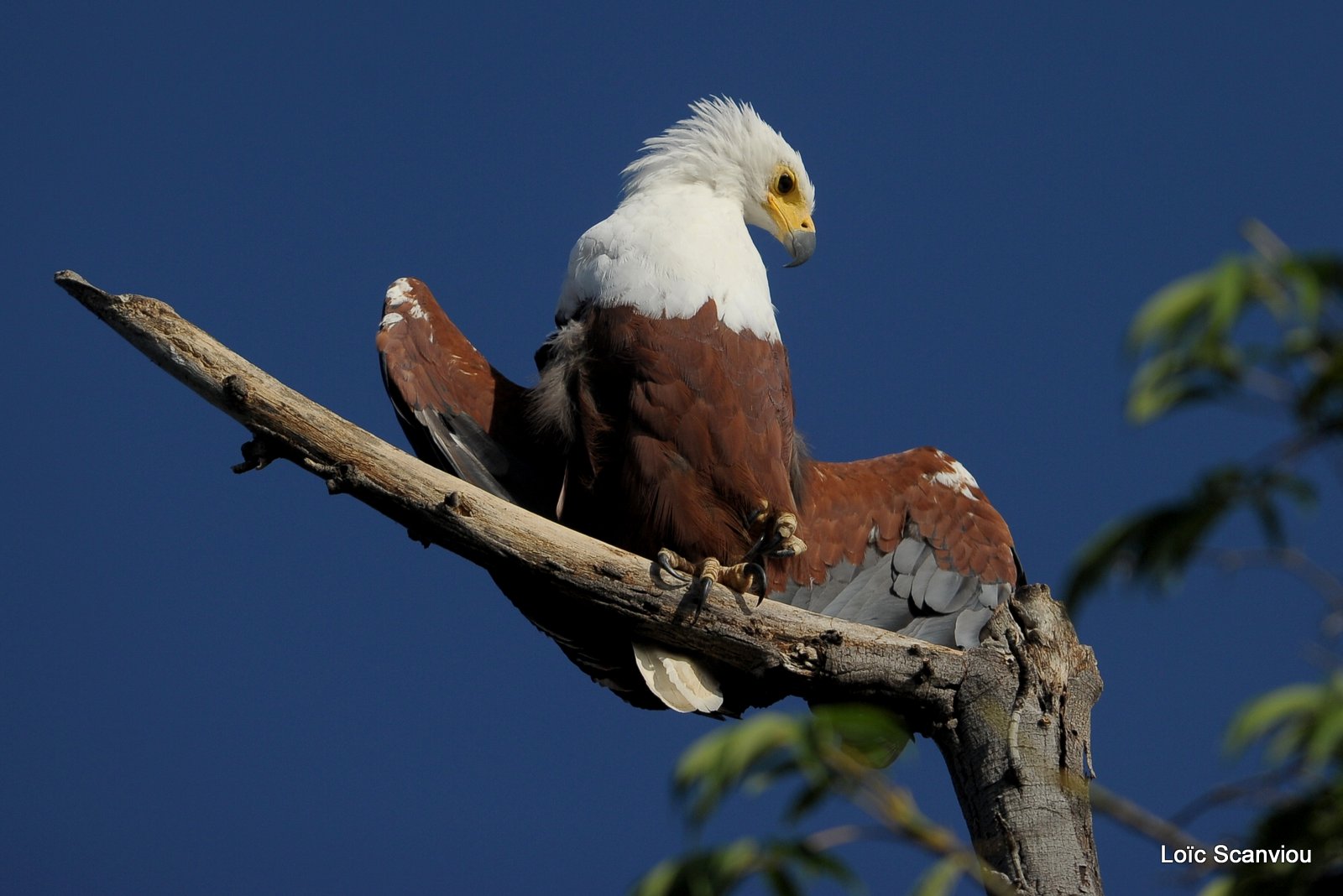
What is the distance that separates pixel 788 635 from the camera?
4.10 m

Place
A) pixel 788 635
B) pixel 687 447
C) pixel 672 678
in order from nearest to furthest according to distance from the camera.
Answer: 1. pixel 788 635
2. pixel 672 678
3. pixel 687 447

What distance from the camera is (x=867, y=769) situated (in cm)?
164

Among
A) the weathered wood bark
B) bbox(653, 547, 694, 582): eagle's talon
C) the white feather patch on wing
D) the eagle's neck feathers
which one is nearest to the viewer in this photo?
the weathered wood bark

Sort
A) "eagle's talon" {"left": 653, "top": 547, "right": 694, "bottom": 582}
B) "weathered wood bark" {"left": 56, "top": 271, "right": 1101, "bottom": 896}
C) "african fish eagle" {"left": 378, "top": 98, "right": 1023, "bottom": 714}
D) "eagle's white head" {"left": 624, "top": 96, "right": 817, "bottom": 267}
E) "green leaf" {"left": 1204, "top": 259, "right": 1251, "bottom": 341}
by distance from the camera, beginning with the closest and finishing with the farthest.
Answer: "green leaf" {"left": 1204, "top": 259, "right": 1251, "bottom": 341}
"weathered wood bark" {"left": 56, "top": 271, "right": 1101, "bottom": 896}
"eagle's talon" {"left": 653, "top": 547, "right": 694, "bottom": 582}
"african fish eagle" {"left": 378, "top": 98, "right": 1023, "bottom": 714}
"eagle's white head" {"left": 624, "top": 96, "right": 817, "bottom": 267}

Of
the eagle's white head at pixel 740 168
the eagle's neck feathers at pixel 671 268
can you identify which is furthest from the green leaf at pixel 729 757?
the eagle's white head at pixel 740 168

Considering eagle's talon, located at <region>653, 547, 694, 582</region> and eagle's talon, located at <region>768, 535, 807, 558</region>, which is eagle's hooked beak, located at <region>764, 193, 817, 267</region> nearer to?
eagle's talon, located at <region>768, 535, 807, 558</region>

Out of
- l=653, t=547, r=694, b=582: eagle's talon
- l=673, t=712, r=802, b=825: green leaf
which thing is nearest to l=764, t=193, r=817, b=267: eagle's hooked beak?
l=653, t=547, r=694, b=582: eagle's talon

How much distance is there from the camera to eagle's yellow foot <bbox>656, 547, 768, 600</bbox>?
4.09 m

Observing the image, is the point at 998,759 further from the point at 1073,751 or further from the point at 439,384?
the point at 439,384

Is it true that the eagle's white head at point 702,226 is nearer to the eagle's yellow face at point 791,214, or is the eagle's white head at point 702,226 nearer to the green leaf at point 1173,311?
the eagle's yellow face at point 791,214

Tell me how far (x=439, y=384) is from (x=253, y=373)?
822 millimetres

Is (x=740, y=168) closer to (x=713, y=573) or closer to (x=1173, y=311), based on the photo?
(x=713, y=573)

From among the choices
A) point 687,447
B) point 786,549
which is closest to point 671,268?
point 687,447

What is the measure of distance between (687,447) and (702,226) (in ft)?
2.97
